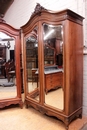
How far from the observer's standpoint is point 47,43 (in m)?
2.41

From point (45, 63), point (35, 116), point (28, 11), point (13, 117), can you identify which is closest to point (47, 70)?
point (45, 63)

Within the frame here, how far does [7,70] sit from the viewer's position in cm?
300

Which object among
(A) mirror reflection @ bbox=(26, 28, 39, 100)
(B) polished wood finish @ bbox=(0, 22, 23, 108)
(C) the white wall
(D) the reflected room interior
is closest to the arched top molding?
(D) the reflected room interior

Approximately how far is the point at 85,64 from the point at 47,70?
0.78 m

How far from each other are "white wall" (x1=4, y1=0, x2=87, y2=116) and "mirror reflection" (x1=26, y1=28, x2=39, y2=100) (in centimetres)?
91

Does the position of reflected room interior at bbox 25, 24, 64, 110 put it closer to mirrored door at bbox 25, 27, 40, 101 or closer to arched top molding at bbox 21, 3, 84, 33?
mirrored door at bbox 25, 27, 40, 101

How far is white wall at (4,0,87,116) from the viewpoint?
2501 millimetres

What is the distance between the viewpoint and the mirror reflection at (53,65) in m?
2.21

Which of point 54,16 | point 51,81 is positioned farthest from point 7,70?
point 54,16

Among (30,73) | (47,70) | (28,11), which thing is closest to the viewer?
(47,70)

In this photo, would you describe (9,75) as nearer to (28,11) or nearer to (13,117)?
(13,117)

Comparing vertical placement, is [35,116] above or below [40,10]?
below

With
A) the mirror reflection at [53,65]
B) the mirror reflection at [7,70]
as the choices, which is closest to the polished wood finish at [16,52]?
the mirror reflection at [7,70]

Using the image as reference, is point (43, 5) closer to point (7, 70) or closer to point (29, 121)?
point (7, 70)
